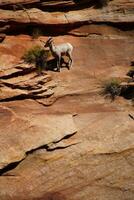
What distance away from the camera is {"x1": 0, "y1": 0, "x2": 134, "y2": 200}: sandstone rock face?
1762 cm

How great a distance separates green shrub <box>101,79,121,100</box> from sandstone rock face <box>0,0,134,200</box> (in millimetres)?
263

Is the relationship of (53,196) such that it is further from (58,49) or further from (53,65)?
(58,49)

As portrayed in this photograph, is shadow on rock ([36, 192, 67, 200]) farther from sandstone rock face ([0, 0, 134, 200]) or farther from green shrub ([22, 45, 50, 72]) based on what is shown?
green shrub ([22, 45, 50, 72])

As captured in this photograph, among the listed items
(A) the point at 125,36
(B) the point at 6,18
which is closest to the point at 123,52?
(A) the point at 125,36

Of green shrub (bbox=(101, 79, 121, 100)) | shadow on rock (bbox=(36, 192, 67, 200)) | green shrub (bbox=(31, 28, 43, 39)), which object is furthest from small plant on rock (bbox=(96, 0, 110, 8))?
shadow on rock (bbox=(36, 192, 67, 200))

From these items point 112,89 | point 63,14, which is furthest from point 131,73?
point 63,14

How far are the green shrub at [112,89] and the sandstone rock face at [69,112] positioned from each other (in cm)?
26

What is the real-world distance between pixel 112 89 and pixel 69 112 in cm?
223

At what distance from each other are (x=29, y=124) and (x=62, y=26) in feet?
19.1

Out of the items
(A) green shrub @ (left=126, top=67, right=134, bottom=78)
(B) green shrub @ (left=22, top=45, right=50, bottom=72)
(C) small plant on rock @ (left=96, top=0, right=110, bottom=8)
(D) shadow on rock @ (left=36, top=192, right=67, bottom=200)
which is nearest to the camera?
(D) shadow on rock @ (left=36, top=192, right=67, bottom=200)

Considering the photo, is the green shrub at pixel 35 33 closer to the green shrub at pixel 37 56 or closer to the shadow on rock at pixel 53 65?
the green shrub at pixel 37 56

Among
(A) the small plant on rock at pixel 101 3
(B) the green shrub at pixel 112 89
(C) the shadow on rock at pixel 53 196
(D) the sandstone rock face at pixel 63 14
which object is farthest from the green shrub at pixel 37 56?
(C) the shadow on rock at pixel 53 196

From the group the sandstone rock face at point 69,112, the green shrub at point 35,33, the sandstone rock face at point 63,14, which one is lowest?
the sandstone rock face at point 69,112

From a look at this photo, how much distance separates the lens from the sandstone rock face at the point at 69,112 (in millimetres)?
17625
